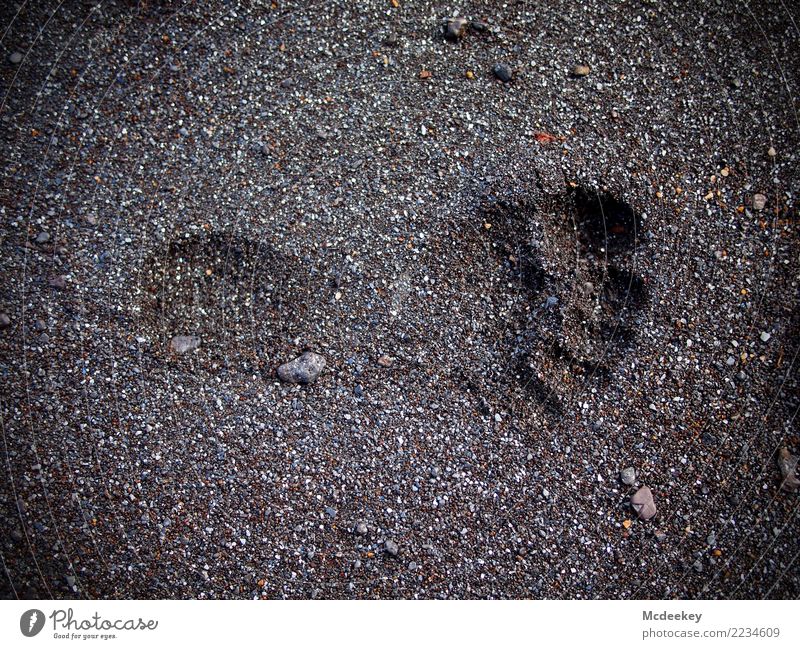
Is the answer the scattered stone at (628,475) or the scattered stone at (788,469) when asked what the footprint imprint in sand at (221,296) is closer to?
the scattered stone at (628,475)

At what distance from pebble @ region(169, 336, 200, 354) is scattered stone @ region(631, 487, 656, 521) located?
175 cm

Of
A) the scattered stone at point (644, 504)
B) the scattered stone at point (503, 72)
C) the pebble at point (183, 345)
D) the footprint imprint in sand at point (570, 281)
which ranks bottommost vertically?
the pebble at point (183, 345)

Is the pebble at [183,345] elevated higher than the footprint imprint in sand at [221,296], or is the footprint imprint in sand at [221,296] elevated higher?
the footprint imprint in sand at [221,296]

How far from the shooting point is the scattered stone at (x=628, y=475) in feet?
6.45

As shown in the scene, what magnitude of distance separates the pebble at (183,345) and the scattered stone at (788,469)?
225 cm

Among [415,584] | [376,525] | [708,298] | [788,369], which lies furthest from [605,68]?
[415,584]

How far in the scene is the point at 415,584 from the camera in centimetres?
192

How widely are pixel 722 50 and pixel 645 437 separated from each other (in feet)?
5.13

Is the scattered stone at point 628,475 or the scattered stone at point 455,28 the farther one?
the scattered stone at point 455,28

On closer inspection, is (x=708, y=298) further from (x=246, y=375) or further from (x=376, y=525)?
(x=246, y=375)

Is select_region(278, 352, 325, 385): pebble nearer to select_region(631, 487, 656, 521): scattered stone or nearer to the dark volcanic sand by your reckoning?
the dark volcanic sand

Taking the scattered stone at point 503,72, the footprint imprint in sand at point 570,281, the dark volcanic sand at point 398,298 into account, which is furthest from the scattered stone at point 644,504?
the scattered stone at point 503,72

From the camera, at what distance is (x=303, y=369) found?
6.46ft

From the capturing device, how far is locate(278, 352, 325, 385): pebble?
77.5 inches
